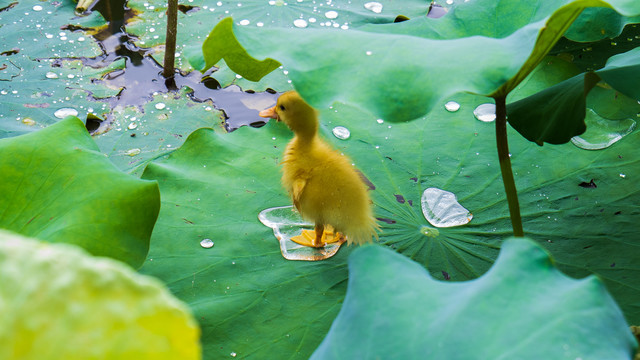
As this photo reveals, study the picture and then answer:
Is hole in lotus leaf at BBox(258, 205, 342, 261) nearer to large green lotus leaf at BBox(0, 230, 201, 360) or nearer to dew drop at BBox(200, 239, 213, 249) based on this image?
dew drop at BBox(200, 239, 213, 249)

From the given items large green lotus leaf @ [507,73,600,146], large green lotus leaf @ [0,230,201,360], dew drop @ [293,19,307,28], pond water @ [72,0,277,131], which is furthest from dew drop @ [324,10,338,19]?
large green lotus leaf @ [0,230,201,360]

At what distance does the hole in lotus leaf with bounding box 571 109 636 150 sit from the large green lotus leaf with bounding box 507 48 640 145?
0.99ft

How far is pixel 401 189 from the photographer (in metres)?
1.49

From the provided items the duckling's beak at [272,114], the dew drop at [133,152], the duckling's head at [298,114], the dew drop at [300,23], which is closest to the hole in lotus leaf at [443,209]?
the duckling's head at [298,114]

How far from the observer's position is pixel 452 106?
169 centimetres

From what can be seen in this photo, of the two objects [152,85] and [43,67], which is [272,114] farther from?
[43,67]

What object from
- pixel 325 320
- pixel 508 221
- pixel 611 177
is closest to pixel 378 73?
pixel 325 320

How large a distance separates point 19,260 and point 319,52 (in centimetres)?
70

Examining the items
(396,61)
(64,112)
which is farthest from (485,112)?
(64,112)

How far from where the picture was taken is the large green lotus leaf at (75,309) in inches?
11.8

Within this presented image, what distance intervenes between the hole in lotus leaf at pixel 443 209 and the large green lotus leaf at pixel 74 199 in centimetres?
71

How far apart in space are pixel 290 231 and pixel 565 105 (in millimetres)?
763

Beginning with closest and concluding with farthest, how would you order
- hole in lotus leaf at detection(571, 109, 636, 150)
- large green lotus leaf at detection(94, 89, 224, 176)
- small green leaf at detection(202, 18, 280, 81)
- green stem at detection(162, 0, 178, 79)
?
small green leaf at detection(202, 18, 280, 81) → hole in lotus leaf at detection(571, 109, 636, 150) → large green lotus leaf at detection(94, 89, 224, 176) → green stem at detection(162, 0, 178, 79)

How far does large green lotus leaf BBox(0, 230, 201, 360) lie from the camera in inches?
11.8
